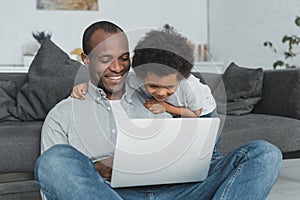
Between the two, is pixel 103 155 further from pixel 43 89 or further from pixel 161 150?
pixel 43 89

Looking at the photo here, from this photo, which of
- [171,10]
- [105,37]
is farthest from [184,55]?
[171,10]

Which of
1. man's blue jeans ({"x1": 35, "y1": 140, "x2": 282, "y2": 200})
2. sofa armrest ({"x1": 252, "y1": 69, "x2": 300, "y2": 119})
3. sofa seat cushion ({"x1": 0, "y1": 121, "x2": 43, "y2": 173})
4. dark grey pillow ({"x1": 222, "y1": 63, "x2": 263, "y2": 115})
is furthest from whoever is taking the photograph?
dark grey pillow ({"x1": 222, "y1": 63, "x2": 263, "y2": 115})

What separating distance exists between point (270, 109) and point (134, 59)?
5.06 ft

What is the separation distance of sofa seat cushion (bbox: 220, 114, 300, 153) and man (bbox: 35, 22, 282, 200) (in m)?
0.81

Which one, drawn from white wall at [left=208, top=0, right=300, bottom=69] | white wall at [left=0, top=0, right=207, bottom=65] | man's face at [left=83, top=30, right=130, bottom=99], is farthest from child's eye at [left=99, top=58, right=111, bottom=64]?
white wall at [left=0, top=0, right=207, bottom=65]

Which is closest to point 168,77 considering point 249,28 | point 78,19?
point 249,28

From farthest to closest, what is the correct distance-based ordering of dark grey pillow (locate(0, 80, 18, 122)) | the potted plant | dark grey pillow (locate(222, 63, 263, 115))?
the potted plant → dark grey pillow (locate(222, 63, 263, 115)) → dark grey pillow (locate(0, 80, 18, 122))

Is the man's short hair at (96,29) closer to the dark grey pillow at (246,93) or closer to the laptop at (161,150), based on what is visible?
the laptop at (161,150)

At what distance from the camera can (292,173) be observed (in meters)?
2.77

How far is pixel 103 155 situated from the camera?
1423 mm

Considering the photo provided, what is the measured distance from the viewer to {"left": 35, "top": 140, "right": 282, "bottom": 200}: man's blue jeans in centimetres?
125

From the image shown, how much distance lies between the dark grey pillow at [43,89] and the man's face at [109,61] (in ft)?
3.10

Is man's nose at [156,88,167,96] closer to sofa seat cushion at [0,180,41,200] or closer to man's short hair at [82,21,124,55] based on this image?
man's short hair at [82,21,124,55]

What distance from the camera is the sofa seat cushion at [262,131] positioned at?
2.28 metres
